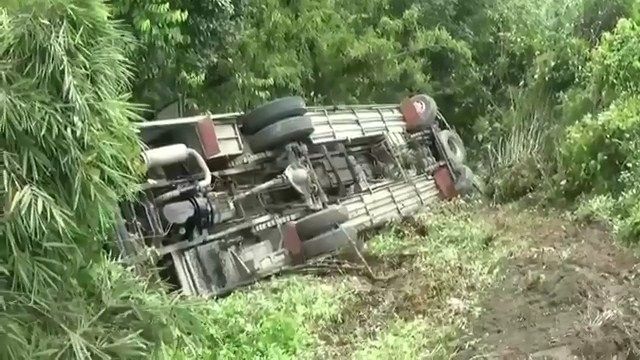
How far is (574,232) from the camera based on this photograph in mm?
8523

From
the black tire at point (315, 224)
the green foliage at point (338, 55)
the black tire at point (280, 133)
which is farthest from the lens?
the green foliage at point (338, 55)

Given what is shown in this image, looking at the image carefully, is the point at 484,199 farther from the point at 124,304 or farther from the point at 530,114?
the point at 124,304

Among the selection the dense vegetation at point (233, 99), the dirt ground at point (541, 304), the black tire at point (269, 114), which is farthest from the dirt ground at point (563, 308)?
the black tire at point (269, 114)

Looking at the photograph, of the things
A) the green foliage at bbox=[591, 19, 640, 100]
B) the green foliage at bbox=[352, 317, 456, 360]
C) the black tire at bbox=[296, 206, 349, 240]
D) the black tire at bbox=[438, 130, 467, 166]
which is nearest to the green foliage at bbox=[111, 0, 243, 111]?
the black tire at bbox=[296, 206, 349, 240]

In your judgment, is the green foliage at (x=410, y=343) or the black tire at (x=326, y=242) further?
the black tire at (x=326, y=242)

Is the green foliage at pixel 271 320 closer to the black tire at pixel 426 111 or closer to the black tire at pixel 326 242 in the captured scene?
the black tire at pixel 326 242

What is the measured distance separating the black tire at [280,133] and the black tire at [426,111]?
390cm

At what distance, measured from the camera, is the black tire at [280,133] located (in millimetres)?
8383

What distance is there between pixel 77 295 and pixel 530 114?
11.8m

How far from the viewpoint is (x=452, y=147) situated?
1281 centimetres

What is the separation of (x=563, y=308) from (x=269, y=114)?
364cm

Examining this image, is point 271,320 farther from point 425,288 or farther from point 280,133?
point 280,133

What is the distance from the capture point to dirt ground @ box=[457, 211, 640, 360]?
205 inches

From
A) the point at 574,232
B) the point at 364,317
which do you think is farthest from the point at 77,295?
the point at 574,232
